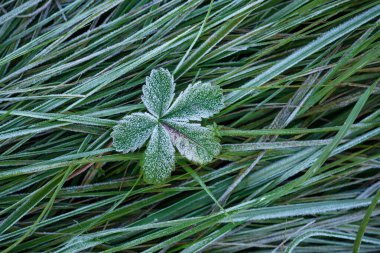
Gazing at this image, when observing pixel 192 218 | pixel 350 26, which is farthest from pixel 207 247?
pixel 350 26

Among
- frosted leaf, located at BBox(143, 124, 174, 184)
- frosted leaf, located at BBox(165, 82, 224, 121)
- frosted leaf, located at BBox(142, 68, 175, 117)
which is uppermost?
frosted leaf, located at BBox(142, 68, 175, 117)

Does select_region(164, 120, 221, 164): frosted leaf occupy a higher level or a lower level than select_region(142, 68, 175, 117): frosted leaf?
lower

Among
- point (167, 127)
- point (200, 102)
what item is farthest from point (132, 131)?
point (200, 102)

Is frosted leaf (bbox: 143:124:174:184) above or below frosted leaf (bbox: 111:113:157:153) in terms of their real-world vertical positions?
below

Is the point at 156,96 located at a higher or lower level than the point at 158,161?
higher

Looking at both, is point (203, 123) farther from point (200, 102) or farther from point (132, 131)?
point (132, 131)
